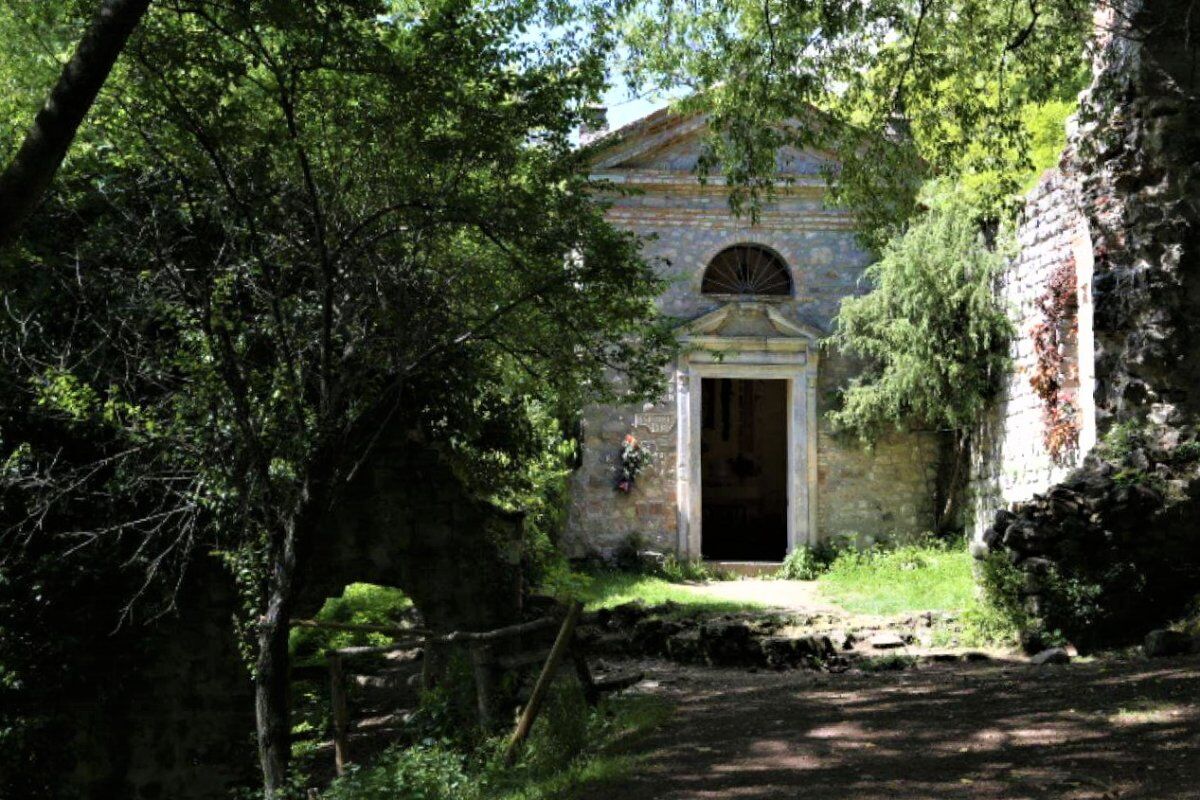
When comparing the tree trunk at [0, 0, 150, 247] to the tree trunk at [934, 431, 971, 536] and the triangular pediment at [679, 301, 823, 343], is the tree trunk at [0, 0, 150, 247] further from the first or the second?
the tree trunk at [934, 431, 971, 536]

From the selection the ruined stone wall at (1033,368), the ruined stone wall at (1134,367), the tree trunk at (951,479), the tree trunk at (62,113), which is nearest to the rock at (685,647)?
the ruined stone wall at (1134,367)

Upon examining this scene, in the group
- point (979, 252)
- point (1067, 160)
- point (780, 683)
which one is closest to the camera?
point (780, 683)

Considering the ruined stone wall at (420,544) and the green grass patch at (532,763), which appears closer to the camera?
the green grass patch at (532,763)

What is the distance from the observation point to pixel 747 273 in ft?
61.5

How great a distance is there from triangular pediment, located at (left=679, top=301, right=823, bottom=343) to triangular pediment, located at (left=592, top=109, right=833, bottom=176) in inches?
85.5

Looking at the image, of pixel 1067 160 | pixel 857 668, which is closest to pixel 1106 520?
pixel 857 668

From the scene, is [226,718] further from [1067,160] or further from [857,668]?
[1067,160]

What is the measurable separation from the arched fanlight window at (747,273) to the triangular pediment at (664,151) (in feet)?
4.53

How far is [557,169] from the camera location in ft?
29.7

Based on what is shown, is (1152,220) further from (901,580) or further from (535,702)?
(535,702)

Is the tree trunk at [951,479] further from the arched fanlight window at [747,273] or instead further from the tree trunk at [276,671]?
the tree trunk at [276,671]

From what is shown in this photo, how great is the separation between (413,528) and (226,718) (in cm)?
237

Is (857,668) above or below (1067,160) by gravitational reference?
below

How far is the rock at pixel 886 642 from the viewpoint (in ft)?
35.6
